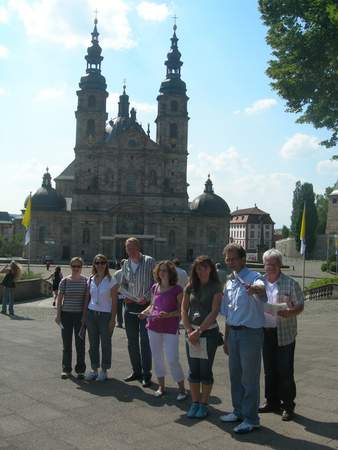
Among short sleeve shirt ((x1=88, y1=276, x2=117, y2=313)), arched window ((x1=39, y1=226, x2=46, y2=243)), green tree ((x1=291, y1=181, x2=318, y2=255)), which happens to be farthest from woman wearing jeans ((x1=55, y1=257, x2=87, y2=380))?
green tree ((x1=291, y1=181, x2=318, y2=255))

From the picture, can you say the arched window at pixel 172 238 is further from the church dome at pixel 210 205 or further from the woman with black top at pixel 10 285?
the woman with black top at pixel 10 285

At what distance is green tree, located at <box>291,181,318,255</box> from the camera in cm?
8644

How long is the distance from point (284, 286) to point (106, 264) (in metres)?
2.93

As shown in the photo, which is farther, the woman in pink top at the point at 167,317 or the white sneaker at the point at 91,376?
the white sneaker at the point at 91,376

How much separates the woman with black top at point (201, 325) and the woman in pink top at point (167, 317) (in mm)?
685

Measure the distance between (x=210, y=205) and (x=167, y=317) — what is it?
2618 inches

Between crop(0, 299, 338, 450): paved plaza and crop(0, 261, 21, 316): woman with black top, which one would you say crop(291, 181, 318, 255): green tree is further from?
crop(0, 299, 338, 450): paved plaza

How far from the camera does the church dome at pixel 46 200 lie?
69.0m

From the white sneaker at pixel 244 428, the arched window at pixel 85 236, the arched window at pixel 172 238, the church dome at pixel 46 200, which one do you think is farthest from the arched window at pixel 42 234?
the white sneaker at pixel 244 428

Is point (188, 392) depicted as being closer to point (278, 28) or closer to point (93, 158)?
point (278, 28)

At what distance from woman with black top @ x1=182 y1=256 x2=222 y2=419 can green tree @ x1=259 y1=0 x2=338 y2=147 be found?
34.4 feet

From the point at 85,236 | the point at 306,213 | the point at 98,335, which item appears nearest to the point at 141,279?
the point at 98,335

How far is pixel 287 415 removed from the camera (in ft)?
19.6

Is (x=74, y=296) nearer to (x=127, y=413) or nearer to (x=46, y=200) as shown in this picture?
(x=127, y=413)
